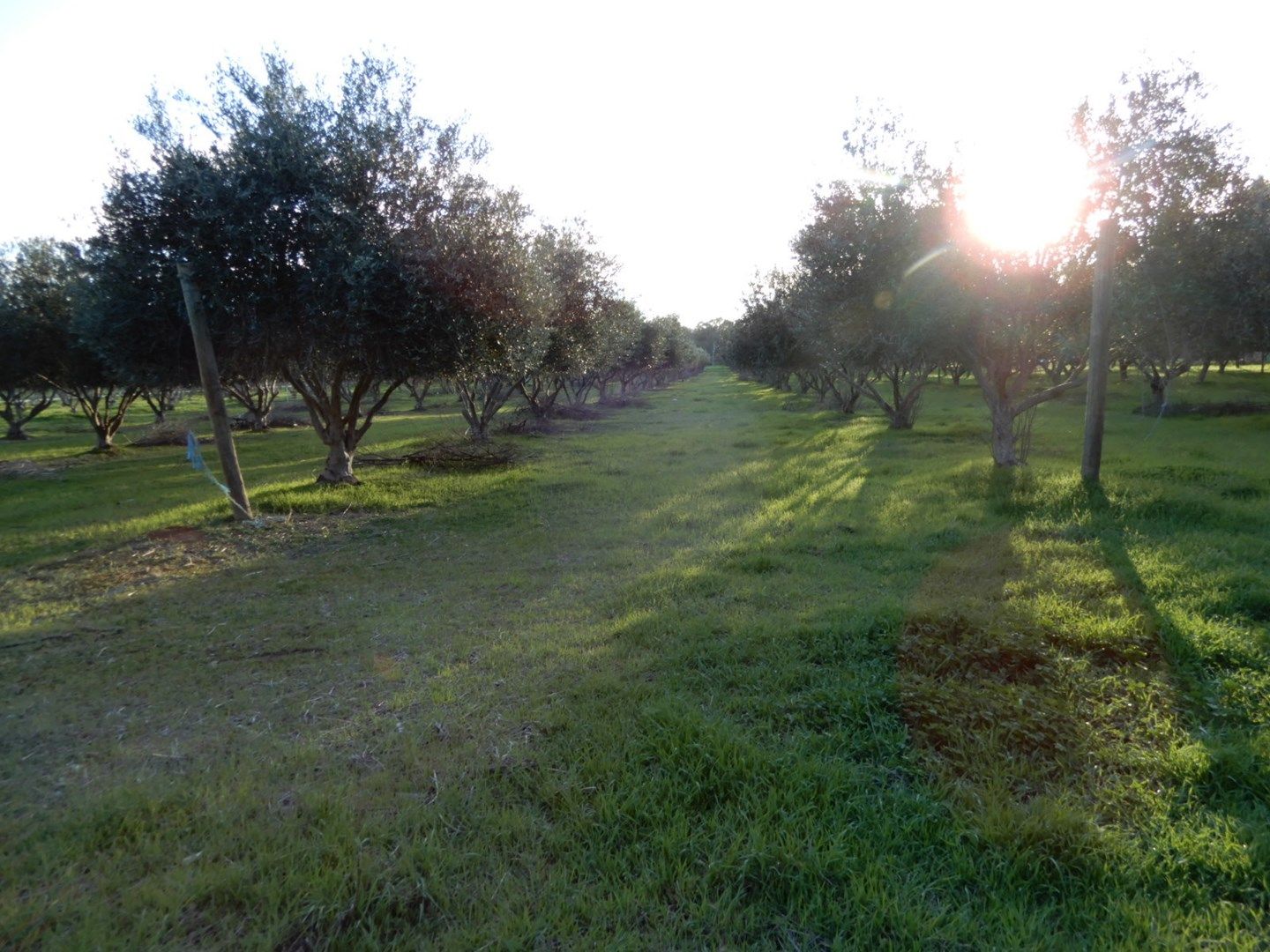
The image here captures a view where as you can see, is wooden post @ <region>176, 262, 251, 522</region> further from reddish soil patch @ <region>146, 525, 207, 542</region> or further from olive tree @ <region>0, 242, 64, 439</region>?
olive tree @ <region>0, 242, 64, 439</region>

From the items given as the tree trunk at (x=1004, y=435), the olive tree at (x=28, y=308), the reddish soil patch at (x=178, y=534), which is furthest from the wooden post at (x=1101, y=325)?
the olive tree at (x=28, y=308)

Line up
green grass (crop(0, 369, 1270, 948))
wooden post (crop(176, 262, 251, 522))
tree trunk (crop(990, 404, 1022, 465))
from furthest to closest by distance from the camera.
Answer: tree trunk (crop(990, 404, 1022, 465))
wooden post (crop(176, 262, 251, 522))
green grass (crop(0, 369, 1270, 948))

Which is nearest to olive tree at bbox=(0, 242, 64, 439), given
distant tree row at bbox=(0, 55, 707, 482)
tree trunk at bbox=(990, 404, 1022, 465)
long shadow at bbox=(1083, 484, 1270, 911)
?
distant tree row at bbox=(0, 55, 707, 482)

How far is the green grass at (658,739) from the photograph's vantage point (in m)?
2.99

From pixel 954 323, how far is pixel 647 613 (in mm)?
9429

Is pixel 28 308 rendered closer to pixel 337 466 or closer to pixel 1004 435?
pixel 337 466

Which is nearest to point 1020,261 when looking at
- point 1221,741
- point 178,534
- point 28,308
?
point 1221,741

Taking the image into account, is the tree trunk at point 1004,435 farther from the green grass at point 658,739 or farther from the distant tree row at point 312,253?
the distant tree row at point 312,253

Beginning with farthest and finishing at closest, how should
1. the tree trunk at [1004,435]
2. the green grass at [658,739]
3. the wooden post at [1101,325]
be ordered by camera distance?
the tree trunk at [1004,435] < the wooden post at [1101,325] < the green grass at [658,739]

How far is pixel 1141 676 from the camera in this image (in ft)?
16.0

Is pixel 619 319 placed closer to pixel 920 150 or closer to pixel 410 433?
pixel 410 433

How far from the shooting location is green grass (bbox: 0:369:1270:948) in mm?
2990

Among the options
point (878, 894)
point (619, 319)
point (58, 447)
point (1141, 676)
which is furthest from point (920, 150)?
point (58, 447)

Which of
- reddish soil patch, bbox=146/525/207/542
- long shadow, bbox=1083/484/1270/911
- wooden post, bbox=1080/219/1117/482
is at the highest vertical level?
wooden post, bbox=1080/219/1117/482
